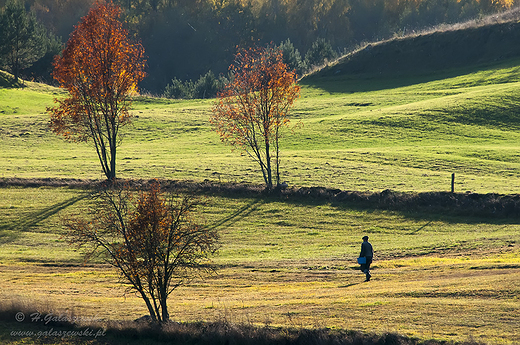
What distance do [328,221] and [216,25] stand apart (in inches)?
6291

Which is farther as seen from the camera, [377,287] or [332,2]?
[332,2]

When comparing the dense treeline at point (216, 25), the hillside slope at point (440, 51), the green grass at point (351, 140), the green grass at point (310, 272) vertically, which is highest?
the dense treeline at point (216, 25)

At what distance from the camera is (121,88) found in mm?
49375

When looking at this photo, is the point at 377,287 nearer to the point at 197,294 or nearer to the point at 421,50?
the point at 197,294

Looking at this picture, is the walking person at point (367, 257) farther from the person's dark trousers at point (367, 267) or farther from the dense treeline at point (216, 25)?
the dense treeline at point (216, 25)

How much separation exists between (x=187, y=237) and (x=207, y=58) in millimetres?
169179

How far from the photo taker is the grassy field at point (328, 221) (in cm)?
2117

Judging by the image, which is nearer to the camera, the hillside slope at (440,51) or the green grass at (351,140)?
the green grass at (351,140)

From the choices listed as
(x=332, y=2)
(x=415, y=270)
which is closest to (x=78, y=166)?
(x=415, y=270)

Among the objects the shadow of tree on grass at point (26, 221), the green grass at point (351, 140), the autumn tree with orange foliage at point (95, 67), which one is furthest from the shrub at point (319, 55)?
the shadow of tree on grass at point (26, 221)

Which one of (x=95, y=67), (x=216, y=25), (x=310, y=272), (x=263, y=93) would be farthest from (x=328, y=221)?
(x=216, y=25)

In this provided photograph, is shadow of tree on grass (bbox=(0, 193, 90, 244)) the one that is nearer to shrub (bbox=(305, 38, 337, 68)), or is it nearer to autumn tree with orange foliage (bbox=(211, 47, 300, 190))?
autumn tree with orange foliage (bbox=(211, 47, 300, 190))

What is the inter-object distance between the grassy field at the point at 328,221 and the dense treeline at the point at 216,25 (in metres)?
96.8

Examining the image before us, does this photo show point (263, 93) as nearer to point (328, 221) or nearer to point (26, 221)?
point (328, 221)
